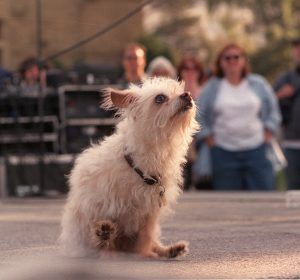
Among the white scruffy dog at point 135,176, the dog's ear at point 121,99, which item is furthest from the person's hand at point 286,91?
the dog's ear at point 121,99

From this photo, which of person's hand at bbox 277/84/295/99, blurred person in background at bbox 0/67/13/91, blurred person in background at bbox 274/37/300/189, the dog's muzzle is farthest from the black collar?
blurred person in background at bbox 0/67/13/91

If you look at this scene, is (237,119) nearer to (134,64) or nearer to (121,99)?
(134,64)

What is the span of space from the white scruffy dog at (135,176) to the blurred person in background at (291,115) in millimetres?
6569

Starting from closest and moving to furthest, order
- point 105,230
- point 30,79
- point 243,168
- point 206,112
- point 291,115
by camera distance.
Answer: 1. point 105,230
2. point 243,168
3. point 206,112
4. point 291,115
5. point 30,79

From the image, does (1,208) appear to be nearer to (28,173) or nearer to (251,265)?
(28,173)

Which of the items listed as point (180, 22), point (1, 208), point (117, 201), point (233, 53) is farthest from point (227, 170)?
point (180, 22)

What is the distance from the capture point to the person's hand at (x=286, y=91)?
16.5 metres

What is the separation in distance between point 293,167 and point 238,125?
1.01m

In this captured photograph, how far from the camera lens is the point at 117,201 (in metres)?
9.40

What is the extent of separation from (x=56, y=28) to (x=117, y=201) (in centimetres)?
1505

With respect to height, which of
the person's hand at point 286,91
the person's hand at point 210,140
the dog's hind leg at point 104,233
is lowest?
the dog's hind leg at point 104,233

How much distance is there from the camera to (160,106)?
9461mm

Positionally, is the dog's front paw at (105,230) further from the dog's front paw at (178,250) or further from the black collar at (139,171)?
the dog's front paw at (178,250)

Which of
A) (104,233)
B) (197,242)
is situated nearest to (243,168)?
(197,242)
